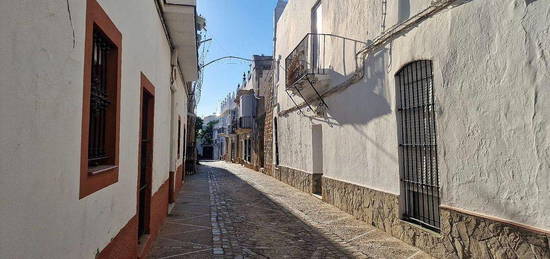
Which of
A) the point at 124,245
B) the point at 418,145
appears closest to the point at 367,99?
the point at 418,145

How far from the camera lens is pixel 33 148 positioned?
1572 mm

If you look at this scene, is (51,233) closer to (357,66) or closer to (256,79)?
(357,66)

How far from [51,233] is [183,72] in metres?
9.54

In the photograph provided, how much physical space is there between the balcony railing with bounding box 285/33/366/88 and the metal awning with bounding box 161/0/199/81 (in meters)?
2.84

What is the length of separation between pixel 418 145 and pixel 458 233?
148cm

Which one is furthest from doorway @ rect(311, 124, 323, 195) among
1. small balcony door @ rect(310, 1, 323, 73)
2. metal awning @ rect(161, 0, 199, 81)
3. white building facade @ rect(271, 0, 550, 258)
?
metal awning @ rect(161, 0, 199, 81)

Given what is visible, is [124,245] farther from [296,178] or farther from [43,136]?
[296,178]

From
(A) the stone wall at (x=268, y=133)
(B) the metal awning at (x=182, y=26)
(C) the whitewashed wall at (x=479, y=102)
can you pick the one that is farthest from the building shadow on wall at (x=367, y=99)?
(A) the stone wall at (x=268, y=133)

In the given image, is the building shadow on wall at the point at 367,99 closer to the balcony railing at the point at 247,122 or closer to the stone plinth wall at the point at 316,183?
the stone plinth wall at the point at 316,183

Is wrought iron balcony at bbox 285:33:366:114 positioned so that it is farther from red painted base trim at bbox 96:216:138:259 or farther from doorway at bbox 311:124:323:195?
red painted base trim at bbox 96:216:138:259

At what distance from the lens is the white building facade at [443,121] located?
3.61m

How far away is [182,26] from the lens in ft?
22.6

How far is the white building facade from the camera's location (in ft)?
11.8

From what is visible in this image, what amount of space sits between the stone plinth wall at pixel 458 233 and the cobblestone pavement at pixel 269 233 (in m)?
0.20
